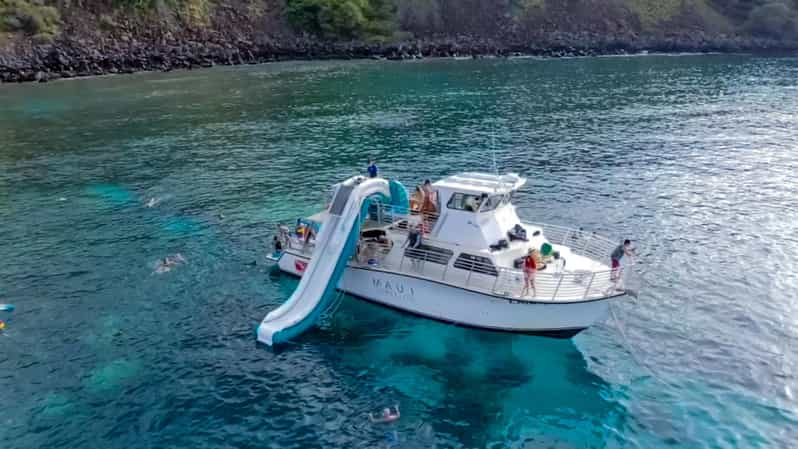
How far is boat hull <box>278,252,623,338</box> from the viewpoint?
2811 cm

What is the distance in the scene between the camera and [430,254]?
102 ft

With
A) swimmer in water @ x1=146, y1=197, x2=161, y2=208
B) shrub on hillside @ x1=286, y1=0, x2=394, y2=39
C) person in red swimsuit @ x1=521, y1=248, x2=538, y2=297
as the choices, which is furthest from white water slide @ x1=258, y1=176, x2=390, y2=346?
shrub on hillside @ x1=286, y1=0, x2=394, y2=39

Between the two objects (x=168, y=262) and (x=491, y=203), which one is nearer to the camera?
(x=491, y=203)

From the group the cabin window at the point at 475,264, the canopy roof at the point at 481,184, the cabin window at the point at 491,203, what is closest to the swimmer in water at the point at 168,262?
the canopy roof at the point at 481,184

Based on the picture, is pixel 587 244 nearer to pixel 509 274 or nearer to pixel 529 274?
pixel 529 274

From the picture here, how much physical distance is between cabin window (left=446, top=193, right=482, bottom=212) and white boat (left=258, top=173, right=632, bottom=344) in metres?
0.05

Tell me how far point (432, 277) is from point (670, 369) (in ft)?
36.5

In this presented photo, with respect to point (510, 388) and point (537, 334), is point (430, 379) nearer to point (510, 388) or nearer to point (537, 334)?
point (510, 388)

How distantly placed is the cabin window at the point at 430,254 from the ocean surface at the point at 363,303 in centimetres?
322

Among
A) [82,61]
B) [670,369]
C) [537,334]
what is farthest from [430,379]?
[82,61]

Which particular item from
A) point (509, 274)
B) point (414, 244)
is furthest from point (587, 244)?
point (414, 244)

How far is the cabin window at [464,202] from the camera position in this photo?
98.8 ft

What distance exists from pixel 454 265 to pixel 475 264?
1057 millimetres

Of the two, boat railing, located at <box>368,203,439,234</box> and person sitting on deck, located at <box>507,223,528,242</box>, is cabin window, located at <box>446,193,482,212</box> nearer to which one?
boat railing, located at <box>368,203,439,234</box>
